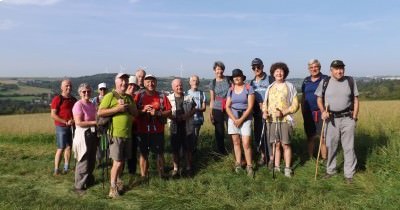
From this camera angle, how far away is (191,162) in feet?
26.7

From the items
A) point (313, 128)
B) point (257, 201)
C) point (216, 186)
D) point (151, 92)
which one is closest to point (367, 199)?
point (257, 201)

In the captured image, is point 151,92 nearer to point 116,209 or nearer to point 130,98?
point 130,98

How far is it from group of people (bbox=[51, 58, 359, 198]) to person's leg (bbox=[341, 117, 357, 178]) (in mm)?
16

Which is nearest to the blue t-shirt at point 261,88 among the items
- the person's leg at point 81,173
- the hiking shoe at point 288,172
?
the hiking shoe at point 288,172

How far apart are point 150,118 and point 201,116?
1.42 metres

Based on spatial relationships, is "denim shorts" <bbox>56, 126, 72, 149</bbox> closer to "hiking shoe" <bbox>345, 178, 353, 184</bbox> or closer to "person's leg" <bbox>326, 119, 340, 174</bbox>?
"person's leg" <bbox>326, 119, 340, 174</bbox>

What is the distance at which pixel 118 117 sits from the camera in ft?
21.0

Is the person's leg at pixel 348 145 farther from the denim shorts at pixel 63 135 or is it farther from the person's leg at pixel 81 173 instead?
the denim shorts at pixel 63 135

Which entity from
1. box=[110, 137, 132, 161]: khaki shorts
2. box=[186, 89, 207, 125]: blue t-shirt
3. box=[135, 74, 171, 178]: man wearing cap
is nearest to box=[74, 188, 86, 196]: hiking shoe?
box=[110, 137, 132, 161]: khaki shorts

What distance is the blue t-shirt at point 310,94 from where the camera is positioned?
25.5 feet

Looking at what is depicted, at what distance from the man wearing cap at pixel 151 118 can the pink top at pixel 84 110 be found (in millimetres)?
815

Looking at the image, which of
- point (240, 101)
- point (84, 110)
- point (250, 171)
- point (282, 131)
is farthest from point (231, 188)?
point (84, 110)

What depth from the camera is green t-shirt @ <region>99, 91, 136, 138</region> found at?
6.31 metres

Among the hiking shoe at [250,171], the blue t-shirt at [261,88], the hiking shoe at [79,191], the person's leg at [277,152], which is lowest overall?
the hiking shoe at [79,191]
